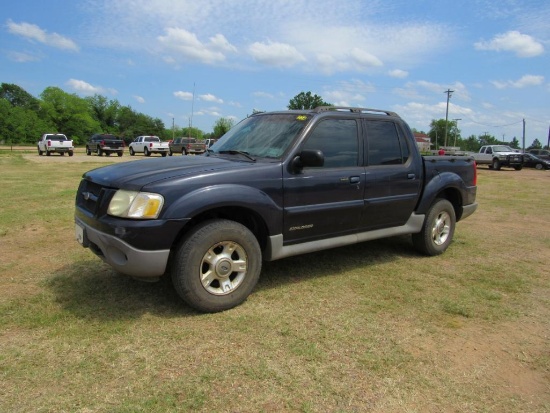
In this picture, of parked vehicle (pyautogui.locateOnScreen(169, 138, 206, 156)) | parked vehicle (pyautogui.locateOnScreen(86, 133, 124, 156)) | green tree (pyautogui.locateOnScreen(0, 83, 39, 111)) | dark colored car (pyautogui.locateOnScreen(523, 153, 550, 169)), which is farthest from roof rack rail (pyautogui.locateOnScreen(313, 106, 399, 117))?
green tree (pyautogui.locateOnScreen(0, 83, 39, 111))

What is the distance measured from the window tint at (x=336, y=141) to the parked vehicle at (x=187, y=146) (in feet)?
102

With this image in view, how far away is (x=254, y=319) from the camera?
11.4ft

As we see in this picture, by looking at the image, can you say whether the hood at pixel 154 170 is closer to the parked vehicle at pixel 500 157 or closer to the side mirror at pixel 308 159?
the side mirror at pixel 308 159

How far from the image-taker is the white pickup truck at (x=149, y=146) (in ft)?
115

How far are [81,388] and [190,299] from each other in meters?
1.08

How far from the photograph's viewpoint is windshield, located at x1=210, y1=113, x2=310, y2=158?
165 inches

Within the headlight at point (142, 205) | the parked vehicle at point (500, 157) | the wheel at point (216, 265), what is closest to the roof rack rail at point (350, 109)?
the wheel at point (216, 265)

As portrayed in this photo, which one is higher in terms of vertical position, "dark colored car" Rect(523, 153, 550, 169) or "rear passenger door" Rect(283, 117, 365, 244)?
"dark colored car" Rect(523, 153, 550, 169)

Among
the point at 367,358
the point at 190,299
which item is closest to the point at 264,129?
the point at 190,299

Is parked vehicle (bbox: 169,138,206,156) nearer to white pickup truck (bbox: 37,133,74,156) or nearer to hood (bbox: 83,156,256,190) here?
white pickup truck (bbox: 37,133,74,156)

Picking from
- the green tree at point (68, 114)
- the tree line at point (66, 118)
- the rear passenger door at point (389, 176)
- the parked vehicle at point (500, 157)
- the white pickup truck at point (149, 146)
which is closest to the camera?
the rear passenger door at point (389, 176)

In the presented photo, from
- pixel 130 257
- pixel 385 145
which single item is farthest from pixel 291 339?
pixel 385 145

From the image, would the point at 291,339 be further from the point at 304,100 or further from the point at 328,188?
the point at 304,100

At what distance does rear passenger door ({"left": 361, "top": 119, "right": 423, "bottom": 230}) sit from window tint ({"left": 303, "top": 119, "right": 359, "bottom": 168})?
0.20 meters
